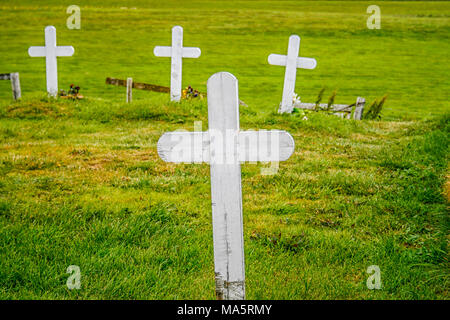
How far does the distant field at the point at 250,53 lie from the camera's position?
26688mm

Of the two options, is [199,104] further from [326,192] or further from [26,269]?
[26,269]

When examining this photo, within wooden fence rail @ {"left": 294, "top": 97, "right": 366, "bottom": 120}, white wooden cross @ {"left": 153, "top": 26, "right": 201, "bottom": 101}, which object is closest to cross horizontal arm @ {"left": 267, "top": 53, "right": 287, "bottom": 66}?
white wooden cross @ {"left": 153, "top": 26, "right": 201, "bottom": 101}

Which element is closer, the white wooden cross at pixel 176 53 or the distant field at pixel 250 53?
the white wooden cross at pixel 176 53

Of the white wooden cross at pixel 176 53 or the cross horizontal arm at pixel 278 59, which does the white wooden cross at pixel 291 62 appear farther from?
the white wooden cross at pixel 176 53

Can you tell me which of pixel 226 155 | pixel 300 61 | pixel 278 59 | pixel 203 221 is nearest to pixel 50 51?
pixel 278 59

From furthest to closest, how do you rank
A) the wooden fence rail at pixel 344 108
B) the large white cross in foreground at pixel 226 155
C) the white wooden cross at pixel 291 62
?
the wooden fence rail at pixel 344 108 < the white wooden cross at pixel 291 62 < the large white cross in foreground at pixel 226 155

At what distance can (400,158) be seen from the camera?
826 cm

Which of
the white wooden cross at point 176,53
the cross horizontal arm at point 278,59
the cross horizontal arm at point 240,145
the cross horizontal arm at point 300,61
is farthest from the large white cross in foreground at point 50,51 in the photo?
the cross horizontal arm at point 240,145

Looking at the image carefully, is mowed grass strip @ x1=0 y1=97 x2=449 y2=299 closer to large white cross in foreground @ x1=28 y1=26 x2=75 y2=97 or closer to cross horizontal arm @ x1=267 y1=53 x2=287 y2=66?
cross horizontal arm @ x1=267 y1=53 x2=287 y2=66

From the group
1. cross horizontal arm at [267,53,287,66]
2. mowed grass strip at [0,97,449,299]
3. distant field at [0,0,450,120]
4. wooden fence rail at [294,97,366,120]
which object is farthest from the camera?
distant field at [0,0,450,120]

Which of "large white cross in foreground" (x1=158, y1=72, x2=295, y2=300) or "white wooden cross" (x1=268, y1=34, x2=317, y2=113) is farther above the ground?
"white wooden cross" (x1=268, y1=34, x2=317, y2=113)

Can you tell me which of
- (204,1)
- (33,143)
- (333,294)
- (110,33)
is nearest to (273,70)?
(110,33)

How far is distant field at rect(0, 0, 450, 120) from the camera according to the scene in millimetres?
26688

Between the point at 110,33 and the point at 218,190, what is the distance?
51144 mm
